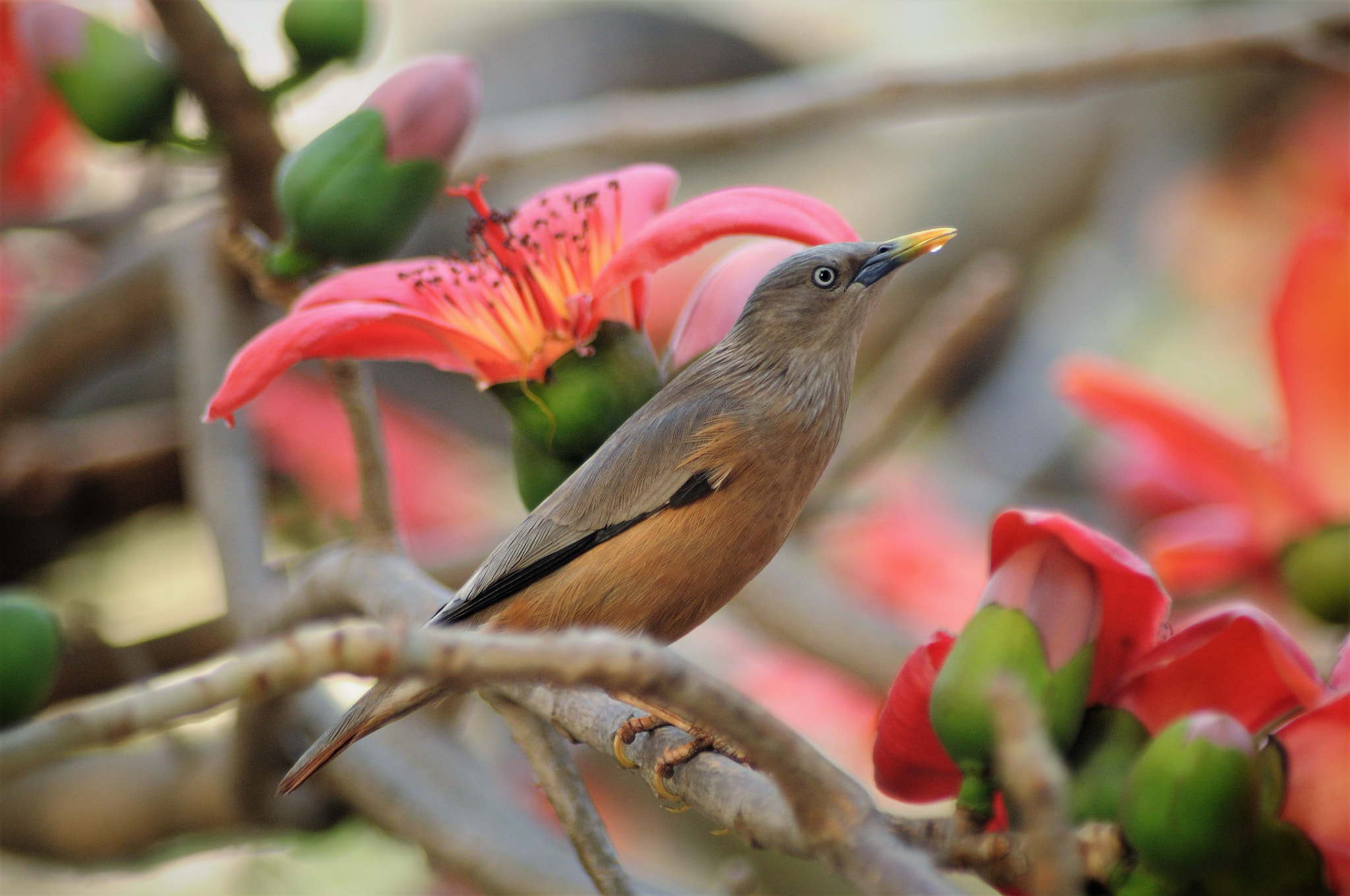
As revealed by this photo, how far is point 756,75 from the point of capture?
3.71 meters

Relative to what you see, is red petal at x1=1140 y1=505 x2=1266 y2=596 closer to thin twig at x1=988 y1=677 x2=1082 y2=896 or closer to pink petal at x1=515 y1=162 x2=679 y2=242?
pink petal at x1=515 y1=162 x2=679 y2=242

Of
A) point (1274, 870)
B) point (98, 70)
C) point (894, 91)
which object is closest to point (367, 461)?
point (98, 70)

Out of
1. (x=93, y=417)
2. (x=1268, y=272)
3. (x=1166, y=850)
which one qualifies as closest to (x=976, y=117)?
(x=1268, y=272)

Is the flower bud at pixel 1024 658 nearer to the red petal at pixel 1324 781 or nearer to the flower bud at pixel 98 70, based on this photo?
the red petal at pixel 1324 781

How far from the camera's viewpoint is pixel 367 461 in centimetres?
102

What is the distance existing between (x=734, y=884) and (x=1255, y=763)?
0.37m

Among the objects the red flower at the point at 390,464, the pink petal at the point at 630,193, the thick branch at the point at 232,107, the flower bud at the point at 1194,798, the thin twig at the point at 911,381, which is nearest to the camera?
the flower bud at the point at 1194,798

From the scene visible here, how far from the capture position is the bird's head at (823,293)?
34.7 inches

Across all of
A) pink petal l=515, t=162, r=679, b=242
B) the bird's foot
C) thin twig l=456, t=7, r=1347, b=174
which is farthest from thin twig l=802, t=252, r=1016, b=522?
the bird's foot

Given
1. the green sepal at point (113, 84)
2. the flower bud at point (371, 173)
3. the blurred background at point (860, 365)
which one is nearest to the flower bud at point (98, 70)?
the green sepal at point (113, 84)

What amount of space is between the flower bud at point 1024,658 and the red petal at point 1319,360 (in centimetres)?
52

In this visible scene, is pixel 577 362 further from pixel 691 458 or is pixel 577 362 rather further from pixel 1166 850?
pixel 1166 850

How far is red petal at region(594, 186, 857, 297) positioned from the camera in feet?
2.59

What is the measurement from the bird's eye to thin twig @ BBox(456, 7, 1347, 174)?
42.9 inches
